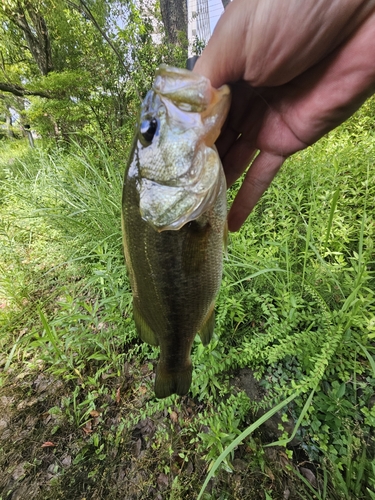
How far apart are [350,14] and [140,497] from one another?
251 centimetres

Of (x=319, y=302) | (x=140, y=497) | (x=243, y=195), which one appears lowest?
(x=140, y=497)

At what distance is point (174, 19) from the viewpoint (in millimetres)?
4750

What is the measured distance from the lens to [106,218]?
2.63m

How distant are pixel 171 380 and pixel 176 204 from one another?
3.06ft

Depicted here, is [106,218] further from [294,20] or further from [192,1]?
[192,1]

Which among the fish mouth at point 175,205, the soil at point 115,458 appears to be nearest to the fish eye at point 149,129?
the fish mouth at point 175,205

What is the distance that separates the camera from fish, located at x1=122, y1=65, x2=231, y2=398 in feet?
3.08

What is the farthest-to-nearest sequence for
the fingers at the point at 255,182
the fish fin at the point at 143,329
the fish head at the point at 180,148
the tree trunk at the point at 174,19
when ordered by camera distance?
1. the tree trunk at the point at 174,19
2. the fingers at the point at 255,182
3. the fish fin at the point at 143,329
4. the fish head at the point at 180,148

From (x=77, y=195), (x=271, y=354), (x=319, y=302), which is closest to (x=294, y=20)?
(x=319, y=302)

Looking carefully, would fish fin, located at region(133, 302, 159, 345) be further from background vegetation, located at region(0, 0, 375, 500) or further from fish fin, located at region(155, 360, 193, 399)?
background vegetation, located at region(0, 0, 375, 500)

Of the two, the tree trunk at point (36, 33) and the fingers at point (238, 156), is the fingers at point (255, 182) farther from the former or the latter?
the tree trunk at point (36, 33)

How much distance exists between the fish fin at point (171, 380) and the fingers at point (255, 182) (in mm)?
874

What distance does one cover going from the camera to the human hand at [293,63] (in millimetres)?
984

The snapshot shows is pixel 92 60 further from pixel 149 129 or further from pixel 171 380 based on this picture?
pixel 171 380
